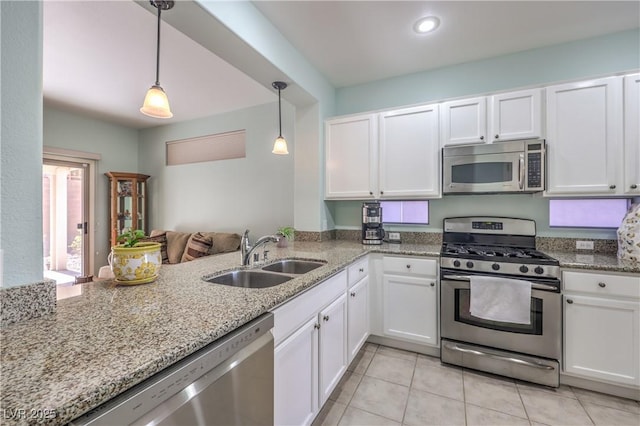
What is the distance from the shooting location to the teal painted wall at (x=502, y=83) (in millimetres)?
2250

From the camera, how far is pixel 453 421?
1661mm

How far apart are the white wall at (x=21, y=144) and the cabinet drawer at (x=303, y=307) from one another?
0.87m

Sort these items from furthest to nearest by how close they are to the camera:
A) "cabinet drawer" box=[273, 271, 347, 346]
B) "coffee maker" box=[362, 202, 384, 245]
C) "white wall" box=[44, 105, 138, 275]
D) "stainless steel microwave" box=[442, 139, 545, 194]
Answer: "white wall" box=[44, 105, 138, 275] < "coffee maker" box=[362, 202, 384, 245] < "stainless steel microwave" box=[442, 139, 545, 194] < "cabinet drawer" box=[273, 271, 347, 346]

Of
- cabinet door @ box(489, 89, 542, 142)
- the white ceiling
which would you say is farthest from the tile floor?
the white ceiling

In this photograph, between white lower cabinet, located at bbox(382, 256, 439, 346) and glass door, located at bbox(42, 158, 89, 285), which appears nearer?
white lower cabinet, located at bbox(382, 256, 439, 346)

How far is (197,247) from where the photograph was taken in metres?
3.64

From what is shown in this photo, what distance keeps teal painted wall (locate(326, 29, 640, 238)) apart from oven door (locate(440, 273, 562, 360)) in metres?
0.77

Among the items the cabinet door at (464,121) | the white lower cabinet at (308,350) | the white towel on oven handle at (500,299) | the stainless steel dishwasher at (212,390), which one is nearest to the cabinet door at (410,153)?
the cabinet door at (464,121)

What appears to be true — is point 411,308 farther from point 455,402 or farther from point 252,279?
point 252,279

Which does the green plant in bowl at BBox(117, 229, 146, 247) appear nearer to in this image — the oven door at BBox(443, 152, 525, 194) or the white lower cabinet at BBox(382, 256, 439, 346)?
the white lower cabinet at BBox(382, 256, 439, 346)

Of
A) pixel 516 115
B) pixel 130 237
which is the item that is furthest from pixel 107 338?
pixel 516 115

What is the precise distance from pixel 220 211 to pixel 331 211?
6.12ft

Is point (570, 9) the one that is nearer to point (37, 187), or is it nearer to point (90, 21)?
point (37, 187)

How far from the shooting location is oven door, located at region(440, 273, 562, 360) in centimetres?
193
